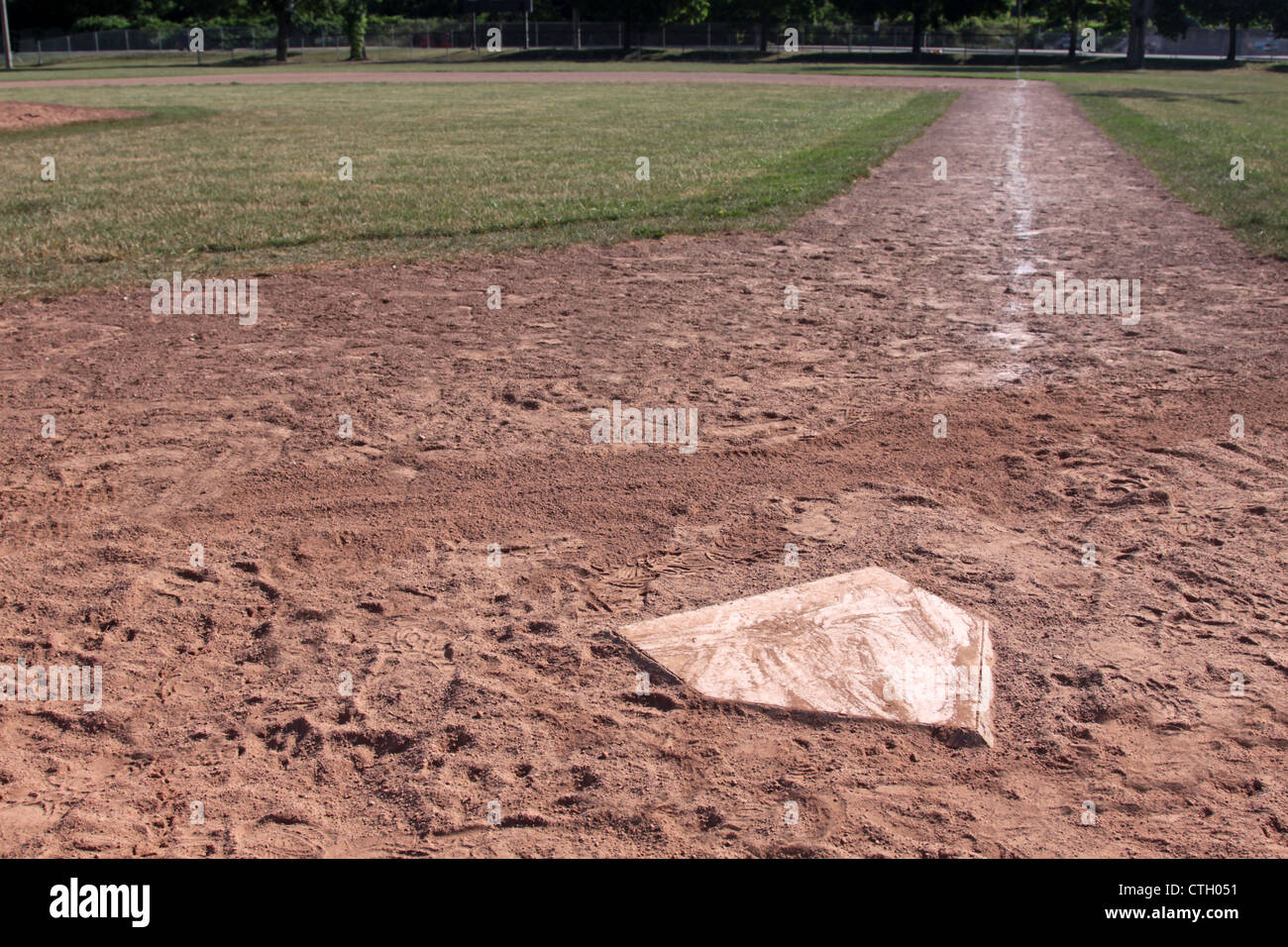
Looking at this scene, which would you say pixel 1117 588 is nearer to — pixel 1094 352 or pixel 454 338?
pixel 1094 352

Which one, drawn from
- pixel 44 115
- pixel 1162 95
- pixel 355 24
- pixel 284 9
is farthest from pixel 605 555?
pixel 355 24

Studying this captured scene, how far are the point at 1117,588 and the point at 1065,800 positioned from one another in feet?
4.69

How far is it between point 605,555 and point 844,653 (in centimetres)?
120

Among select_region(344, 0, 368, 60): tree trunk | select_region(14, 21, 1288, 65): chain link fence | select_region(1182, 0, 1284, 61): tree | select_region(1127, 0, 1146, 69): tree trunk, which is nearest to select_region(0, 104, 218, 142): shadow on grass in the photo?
select_region(344, 0, 368, 60): tree trunk

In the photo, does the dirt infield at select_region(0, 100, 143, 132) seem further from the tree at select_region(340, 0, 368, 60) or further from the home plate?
the tree at select_region(340, 0, 368, 60)

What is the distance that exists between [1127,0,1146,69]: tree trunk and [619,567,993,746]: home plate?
6535 cm

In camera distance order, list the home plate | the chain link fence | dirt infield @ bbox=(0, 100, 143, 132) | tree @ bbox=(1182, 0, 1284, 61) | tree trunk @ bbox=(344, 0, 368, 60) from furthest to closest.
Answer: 1. the chain link fence
2. tree trunk @ bbox=(344, 0, 368, 60)
3. tree @ bbox=(1182, 0, 1284, 61)
4. dirt infield @ bbox=(0, 100, 143, 132)
5. the home plate

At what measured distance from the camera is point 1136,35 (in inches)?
2362

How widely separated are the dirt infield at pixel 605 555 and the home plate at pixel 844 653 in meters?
0.10

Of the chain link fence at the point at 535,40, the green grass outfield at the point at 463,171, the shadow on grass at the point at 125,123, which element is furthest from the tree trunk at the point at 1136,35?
the shadow on grass at the point at 125,123

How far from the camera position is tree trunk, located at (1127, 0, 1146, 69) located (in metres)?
58.9

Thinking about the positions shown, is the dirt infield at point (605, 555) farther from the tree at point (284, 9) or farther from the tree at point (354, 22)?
the tree at point (354, 22)

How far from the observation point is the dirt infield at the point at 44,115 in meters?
21.8

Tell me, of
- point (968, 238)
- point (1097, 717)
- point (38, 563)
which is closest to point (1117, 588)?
point (1097, 717)
